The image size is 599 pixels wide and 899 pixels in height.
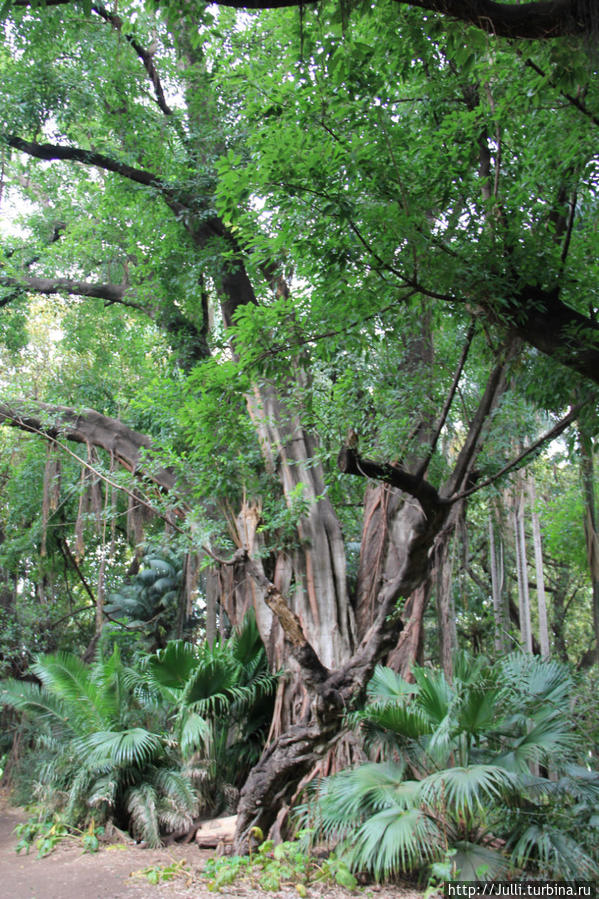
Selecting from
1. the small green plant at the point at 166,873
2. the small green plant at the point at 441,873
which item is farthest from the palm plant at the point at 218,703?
the small green plant at the point at 441,873

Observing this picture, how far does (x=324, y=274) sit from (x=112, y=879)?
5.71 m

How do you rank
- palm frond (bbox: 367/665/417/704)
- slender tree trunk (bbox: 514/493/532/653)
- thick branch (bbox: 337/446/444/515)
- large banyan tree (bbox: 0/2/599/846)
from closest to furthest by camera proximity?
large banyan tree (bbox: 0/2/599/846), thick branch (bbox: 337/446/444/515), palm frond (bbox: 367/665/417/704), slender tree trunk (bbox: 514/493/532/653)

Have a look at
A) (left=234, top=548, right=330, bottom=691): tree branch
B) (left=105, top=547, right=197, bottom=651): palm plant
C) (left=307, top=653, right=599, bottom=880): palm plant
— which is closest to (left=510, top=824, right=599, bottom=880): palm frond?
(left=307, top=653, right=599, bottom=880): palm plant

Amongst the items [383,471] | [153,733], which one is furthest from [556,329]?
[153,733]

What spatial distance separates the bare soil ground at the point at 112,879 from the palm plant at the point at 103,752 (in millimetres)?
456

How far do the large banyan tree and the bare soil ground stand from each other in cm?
105

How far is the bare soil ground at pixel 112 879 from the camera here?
5.73 m

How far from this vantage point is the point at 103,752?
819 centimetres

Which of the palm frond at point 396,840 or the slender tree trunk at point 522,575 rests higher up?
the slender tree trunk at point 522,575

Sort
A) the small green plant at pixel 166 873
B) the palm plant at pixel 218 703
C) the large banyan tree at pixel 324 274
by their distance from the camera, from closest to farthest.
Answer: the large banyan tree at pixel 324 274
the small green plant at pixel 166 873
the palm plant at pixel 218 703

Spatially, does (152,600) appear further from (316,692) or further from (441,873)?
(441,873)

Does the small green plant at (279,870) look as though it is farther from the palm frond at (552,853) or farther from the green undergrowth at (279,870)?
the palm frond at (552,853)

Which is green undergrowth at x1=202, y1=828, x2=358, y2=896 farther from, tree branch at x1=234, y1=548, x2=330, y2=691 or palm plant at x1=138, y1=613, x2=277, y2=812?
palm plant at x1=138, y1=613, x2=277, y2=812

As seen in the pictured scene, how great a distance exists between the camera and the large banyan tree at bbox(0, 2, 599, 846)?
474 cm
